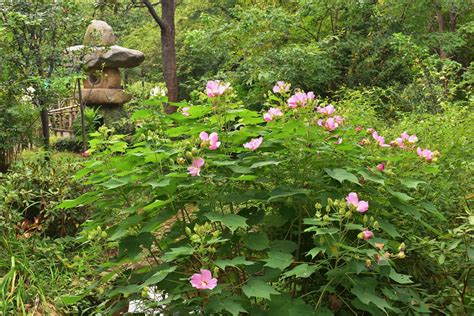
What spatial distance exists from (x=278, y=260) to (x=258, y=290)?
14 centimetres

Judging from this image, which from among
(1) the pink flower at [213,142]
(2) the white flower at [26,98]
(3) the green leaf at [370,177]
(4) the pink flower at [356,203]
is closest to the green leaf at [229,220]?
(1) the pink flower at [213,142]

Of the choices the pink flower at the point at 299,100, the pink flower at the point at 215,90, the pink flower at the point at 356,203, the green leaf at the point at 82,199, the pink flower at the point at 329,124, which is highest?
the pink flower at the point at 215,90

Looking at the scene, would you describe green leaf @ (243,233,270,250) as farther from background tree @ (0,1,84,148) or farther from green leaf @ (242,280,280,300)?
background tree @ (0,1,84,148)

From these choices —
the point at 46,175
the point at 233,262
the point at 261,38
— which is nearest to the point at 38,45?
the point at 46,175

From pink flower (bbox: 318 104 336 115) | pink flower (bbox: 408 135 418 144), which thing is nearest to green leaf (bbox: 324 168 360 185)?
pink flower (bbox: 318 104 336 115)

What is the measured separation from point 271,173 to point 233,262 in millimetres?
536

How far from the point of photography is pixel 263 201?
2.16 metres

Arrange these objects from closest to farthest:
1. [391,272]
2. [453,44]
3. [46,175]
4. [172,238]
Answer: [391,272], [172,238], [46,175], [453,44]

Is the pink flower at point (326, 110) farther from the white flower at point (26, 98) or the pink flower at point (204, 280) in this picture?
the white flower at point (26, 98)

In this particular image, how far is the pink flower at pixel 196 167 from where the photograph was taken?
6.52ft

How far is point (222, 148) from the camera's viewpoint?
223 cm

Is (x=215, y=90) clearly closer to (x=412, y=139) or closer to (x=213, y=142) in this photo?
(x=213, y=142)

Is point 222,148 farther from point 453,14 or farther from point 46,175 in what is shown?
point 453,14

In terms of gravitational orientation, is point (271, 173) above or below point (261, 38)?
above
